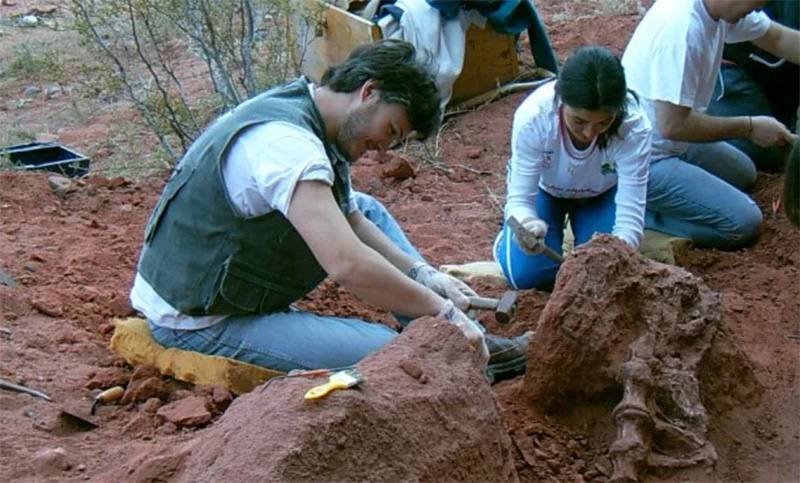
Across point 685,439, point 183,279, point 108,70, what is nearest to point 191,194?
point 183,279

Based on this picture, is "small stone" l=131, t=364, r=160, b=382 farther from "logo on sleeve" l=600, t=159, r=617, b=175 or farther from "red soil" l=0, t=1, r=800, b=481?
"logo on sleeve" l=600, t=159, r=617, b=175

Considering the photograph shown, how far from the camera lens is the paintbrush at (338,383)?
214 centimetres

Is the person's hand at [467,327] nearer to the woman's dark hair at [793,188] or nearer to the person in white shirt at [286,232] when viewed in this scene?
the person in white shirt at [286,232]

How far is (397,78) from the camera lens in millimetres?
2859

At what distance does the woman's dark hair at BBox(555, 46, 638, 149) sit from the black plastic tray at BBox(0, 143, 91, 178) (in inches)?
119

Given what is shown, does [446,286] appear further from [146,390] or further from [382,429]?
[382,429]

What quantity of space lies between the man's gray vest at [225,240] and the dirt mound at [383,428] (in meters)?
0.60

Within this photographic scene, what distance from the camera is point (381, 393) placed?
2.27m

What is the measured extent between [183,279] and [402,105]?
80cm

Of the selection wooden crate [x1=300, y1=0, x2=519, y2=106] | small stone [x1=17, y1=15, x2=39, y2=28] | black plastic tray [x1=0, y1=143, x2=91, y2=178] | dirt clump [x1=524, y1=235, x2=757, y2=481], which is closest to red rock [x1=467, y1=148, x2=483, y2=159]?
wooden crate [x1=300, y1=0, x2=519, y2=106]

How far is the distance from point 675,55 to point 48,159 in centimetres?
343

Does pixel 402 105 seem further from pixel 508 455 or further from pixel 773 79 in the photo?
pixel 773 79

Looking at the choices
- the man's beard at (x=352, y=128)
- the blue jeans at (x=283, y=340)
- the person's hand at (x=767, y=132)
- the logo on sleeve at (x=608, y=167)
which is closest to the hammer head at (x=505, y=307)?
the blue jeans at (x=283, y=340)

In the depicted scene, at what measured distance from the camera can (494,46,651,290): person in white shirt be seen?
11.3 feet
